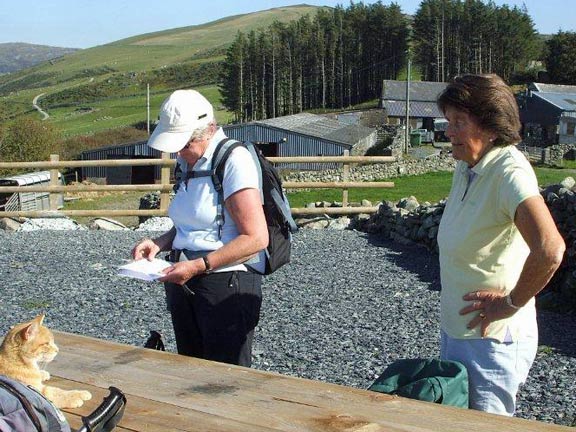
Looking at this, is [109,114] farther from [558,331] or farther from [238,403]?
[238,403]

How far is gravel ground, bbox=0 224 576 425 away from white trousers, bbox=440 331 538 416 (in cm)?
243

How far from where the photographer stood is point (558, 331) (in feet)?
21.9

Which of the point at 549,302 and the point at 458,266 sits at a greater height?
the point at 458,266

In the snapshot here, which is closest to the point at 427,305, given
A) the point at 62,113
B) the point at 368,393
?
the point at 368,393

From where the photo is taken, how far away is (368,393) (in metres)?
2.23

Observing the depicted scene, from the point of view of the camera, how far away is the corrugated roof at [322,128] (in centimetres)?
4453

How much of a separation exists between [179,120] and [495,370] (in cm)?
134

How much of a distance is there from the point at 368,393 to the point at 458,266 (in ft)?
1.60

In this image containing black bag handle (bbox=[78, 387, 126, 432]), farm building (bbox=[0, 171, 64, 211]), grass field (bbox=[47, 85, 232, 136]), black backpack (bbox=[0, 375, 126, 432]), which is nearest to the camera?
black backpack (bbox=[0, 375, 126, 432])

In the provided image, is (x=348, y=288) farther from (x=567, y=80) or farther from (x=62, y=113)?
(x=62, y=113)

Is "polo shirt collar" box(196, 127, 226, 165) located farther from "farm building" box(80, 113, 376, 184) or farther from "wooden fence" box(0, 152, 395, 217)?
"farm building" box(80, 113, 376, 184)

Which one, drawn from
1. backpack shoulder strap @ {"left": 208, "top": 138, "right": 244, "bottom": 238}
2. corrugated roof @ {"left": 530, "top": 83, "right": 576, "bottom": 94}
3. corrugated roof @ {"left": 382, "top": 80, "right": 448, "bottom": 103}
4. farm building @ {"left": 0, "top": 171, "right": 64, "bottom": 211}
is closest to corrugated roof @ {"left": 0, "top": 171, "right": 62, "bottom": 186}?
farm building @ {"left": 0, "top": 171, "right": 64, "bottom": 211}

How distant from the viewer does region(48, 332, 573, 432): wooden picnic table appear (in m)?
2.00

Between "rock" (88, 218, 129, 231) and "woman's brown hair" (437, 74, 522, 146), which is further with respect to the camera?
"rock" (88, 218, 129, 231)
